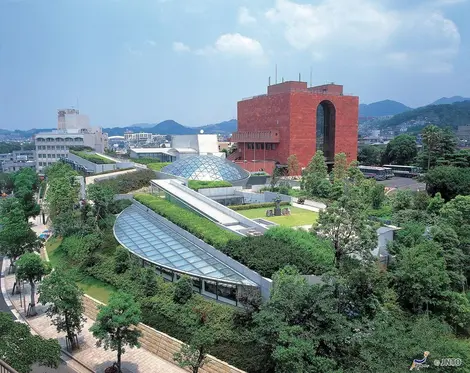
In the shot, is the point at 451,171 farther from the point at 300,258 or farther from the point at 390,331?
the point at 390,331

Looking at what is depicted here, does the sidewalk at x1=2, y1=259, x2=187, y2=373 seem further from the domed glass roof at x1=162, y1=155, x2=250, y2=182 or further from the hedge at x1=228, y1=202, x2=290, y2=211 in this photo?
the domed glass roof at x1=162, y1=155, x2=250, y2=182

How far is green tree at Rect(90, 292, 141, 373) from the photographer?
14555mm

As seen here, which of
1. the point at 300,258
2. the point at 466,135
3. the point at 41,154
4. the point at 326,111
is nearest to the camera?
the point at 300,258

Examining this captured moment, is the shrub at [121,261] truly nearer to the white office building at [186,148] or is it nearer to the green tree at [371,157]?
the white office building at [186,148]

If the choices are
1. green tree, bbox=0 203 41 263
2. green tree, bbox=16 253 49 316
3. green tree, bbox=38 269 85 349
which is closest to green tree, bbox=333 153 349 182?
green tree, bbox=0 203 41 263

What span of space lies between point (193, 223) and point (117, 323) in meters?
11.2

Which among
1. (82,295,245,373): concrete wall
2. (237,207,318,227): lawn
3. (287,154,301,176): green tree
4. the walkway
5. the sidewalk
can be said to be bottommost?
the sidewalk

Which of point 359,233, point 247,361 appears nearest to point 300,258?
point 359,233

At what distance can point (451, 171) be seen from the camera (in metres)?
36.5

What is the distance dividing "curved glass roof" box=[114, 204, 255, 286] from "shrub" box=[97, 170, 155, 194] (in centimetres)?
1149

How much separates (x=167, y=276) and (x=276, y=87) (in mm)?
48229

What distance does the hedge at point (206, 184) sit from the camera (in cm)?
3849

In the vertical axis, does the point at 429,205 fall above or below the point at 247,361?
above

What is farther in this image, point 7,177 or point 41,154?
point 41,154
